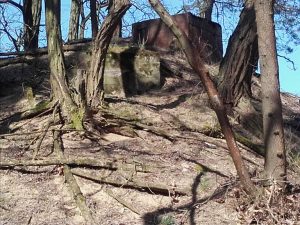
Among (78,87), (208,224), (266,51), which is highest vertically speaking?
(266,51)

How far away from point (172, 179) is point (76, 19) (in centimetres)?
1313

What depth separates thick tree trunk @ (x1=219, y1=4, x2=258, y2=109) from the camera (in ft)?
33.1

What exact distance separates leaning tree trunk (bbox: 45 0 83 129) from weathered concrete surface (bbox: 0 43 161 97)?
6.22 feet

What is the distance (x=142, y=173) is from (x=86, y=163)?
75cm

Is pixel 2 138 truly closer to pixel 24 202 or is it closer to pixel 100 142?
pixel 100 142

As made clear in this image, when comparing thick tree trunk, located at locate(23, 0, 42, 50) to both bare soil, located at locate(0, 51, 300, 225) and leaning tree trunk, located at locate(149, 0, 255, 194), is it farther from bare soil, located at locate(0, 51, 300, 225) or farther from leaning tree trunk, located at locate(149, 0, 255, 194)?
leaning tree trunk, located at locate(149, 0, 255, 194)

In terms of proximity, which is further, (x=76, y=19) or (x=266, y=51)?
(x=76, y=19)

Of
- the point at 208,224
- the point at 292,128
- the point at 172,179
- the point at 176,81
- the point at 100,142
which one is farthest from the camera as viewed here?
the point at 176,81

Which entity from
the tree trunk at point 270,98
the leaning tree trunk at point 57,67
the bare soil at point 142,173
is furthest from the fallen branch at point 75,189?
the tree trunk at point 270,98

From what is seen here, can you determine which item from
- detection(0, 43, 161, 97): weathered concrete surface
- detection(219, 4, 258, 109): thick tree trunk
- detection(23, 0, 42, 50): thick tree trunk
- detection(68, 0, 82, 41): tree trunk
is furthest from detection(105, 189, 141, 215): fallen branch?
detection(68, 0, 82, 41): tree trunk

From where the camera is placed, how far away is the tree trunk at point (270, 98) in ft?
21.6

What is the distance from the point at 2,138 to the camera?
27.3 feet

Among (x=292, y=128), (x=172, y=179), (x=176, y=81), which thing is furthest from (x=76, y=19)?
(x=172, y=179)

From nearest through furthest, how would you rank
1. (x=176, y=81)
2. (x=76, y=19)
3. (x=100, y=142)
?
(x=100, y=142)
(x=176, y=81)
(x=76, y=19)
